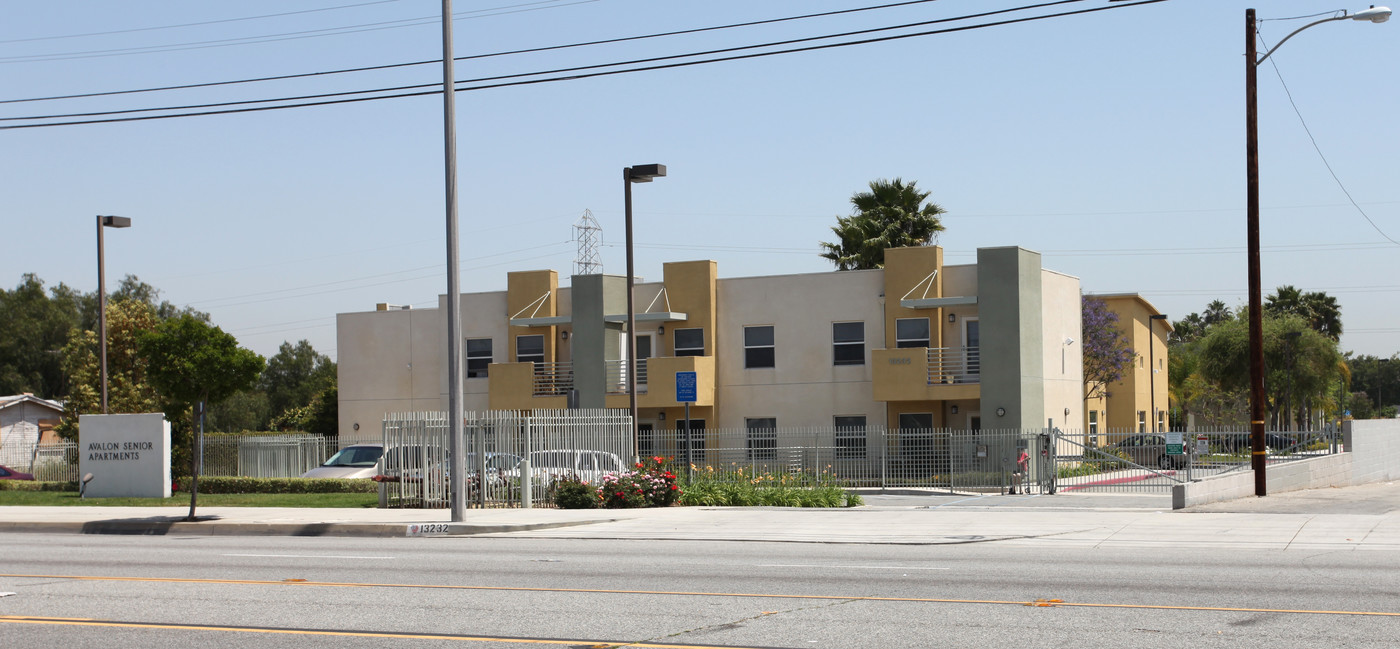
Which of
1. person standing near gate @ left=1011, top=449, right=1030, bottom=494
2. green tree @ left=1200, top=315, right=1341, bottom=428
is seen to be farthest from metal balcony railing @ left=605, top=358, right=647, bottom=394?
green tree @ left=1200, top=315, right=1341, bottom=428

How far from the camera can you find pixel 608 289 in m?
39.6

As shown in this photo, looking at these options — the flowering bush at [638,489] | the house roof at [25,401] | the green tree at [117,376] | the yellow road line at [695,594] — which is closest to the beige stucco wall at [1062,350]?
the flowering bush at [638,489]

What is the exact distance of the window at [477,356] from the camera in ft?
139

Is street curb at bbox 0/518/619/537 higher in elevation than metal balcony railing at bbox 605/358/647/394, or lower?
lower

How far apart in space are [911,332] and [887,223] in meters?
11.1

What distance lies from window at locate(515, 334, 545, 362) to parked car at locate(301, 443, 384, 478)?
7.06m

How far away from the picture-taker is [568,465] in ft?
81.6

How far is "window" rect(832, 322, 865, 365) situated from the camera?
38.1 metres

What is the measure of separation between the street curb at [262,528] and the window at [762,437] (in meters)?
14.6

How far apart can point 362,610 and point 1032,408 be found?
1119 inches

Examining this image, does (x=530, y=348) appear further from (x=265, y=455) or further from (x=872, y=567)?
(x=872, y=567)

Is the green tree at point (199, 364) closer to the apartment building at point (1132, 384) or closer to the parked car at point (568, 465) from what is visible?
the parked car at point (568, 465)

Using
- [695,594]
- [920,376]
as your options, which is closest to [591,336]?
[920,376]

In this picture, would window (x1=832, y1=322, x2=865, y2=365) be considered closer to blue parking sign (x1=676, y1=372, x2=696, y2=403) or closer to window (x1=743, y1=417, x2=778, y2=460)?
window (x1=743, y1=417, x2=778, y2=460)
